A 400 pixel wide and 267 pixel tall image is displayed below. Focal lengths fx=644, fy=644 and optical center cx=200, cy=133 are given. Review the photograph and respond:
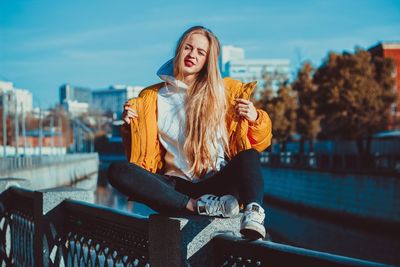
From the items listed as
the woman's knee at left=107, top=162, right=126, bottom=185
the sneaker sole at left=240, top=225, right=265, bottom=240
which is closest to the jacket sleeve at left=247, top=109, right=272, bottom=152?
the woman's knee at left=107, top=162, right=126, bottom=185

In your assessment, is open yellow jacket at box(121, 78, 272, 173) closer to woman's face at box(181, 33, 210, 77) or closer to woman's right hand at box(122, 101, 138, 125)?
woman's right hand at box(122, 101, 138, 125)

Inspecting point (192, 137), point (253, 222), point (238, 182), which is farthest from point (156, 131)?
point (253, 222)

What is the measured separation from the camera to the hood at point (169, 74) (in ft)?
12.6

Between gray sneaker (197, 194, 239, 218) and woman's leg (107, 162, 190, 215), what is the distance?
10cm

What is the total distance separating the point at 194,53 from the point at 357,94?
30.6 metres

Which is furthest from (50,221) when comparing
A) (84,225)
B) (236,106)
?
(236,106)

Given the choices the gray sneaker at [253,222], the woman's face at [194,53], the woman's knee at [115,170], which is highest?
the woman's face at [194,53]

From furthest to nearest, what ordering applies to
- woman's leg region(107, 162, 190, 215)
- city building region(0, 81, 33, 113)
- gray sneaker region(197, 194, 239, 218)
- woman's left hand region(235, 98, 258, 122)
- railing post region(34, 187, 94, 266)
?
1. city building region(0, 81, 33, 113)
2. railing post region(34, 187, 94, 266)
3. woman's left hand region(235, 98, 258, 122)
4. woman's leg region(107, 162, 190, 215)
5. gray sneaker region(197, 194, 239, 218)

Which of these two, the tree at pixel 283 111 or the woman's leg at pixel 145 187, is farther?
the tree at pixel 283 111

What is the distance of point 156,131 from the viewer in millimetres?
3752

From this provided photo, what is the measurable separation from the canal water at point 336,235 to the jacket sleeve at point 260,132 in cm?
1362

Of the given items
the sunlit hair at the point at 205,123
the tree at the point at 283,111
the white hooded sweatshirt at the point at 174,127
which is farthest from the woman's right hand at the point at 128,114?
the tree at the point at 283,111

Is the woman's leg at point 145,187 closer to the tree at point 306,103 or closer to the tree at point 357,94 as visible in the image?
the tree at point 357,94

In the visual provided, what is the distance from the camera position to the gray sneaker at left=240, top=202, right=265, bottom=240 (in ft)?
8.89
